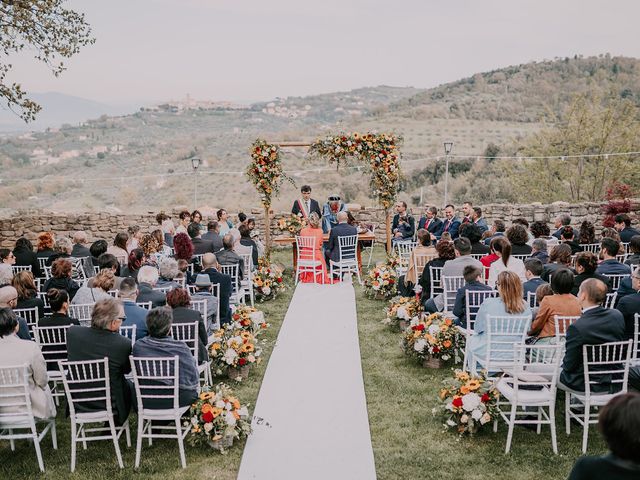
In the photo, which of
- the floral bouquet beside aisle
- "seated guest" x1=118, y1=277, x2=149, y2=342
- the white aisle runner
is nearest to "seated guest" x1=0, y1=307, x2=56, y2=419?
"seated guest" x1=118, y1=277, x2=149, y2=342

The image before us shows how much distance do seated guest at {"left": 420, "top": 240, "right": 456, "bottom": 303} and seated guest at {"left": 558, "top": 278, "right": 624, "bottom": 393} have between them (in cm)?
275

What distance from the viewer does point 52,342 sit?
6.00 metres

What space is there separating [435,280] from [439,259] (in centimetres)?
30

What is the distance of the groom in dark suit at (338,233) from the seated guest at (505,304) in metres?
5.68

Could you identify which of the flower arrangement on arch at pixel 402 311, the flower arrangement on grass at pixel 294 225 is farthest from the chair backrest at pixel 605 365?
the flower arrangement on grass at pixel 294 225

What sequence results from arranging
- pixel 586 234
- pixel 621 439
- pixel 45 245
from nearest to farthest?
1. pixel 621 439
2. pixel 586 234
3. pixel 45 245

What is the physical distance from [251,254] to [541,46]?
4103cm

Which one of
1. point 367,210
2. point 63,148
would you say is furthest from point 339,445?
point 63,148

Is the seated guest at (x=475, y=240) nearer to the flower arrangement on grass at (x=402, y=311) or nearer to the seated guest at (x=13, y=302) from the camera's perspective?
the flower arrangement on grass at (x=402, y=311)

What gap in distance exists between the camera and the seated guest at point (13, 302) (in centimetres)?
577

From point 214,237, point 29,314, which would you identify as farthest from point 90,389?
point 214,237

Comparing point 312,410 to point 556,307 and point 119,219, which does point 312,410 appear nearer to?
point 556,307

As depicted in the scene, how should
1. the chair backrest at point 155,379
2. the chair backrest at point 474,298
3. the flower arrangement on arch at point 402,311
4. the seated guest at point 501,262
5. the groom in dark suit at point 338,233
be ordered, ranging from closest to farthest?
the chair backrest at point 155,379 → the chair backrest at point 474,298 → the seated guest at point 501,262 → the flower arrangement on arch at point 402,311 → the groom in dark suit at point 338,233

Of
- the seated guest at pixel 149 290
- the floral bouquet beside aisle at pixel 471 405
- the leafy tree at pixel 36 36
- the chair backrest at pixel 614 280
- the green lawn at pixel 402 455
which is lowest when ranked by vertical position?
the green lawn at pixel 402 455
